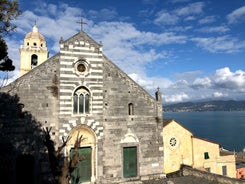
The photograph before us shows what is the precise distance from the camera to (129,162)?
759 inches

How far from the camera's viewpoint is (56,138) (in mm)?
17188

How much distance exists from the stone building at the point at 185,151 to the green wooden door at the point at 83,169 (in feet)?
34.3

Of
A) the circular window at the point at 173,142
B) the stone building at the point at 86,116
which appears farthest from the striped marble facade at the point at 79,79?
the circular window at the point at 173,142

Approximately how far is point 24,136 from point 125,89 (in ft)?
28.5

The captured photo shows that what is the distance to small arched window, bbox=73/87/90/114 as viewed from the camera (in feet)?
59.2

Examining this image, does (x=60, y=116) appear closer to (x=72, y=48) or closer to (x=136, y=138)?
(x=72, y=48)

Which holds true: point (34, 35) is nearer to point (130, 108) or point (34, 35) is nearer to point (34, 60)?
point (34, 60)

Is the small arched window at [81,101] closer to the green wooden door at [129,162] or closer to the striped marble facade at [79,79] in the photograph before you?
the striped marble facade at [79,79]

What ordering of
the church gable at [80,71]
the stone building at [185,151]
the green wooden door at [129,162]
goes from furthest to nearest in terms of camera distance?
the stone building at [185,151] < the green wooden door at [129,162] < the church gable at [80,71]

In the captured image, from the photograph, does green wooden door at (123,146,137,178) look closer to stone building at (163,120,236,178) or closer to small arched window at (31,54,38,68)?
stone building at (163,120,236,178)

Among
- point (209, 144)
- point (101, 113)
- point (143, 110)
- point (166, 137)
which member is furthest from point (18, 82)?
point (209, 144)

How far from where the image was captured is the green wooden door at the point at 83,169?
692 inches

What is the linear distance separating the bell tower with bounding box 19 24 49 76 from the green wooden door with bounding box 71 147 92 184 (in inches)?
753

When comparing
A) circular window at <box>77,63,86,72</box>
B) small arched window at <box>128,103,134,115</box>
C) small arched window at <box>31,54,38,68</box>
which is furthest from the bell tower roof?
small arched window at <box>128,103,134,115</box>
